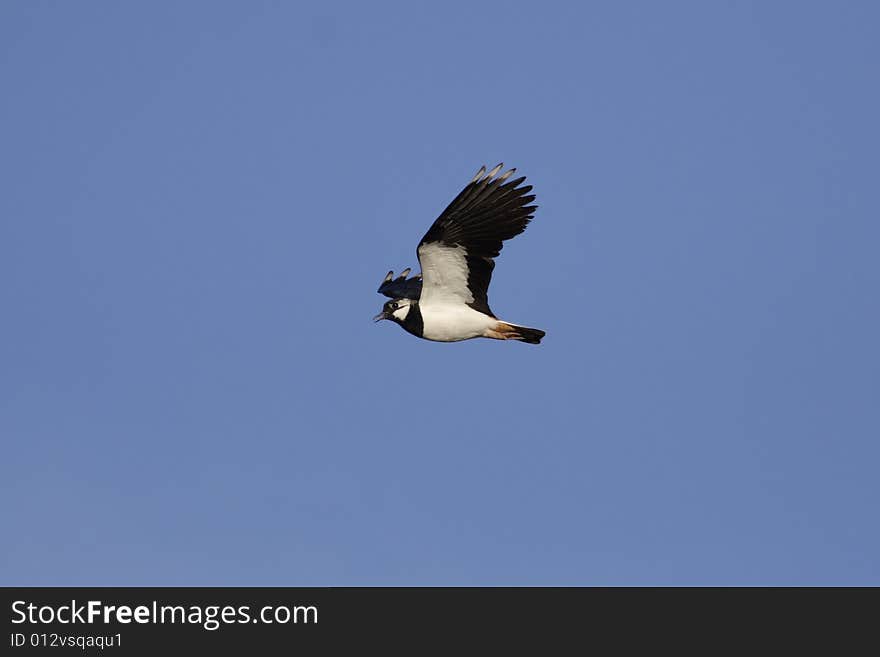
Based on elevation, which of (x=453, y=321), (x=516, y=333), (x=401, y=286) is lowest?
(x=516, y=333)

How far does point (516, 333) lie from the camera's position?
27453mm

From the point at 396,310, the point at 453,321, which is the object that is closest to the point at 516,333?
the point at 453,321

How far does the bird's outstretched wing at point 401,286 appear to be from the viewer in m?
29.0

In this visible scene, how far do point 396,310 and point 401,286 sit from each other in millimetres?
2484

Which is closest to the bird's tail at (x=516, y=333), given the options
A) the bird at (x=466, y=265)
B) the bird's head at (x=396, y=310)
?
the bird at (x=466, y=265)

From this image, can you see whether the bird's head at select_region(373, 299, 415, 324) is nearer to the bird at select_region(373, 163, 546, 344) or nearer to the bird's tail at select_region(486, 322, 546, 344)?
the bird at select_region(373, 163, 546, 344)

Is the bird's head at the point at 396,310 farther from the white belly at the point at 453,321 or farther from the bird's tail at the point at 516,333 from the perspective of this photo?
the bird's tail at the point at 516,333

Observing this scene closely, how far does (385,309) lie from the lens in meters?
27.8

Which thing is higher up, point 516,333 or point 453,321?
point 453,321

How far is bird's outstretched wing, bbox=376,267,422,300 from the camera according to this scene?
2900cm

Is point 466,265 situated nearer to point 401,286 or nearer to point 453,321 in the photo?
point 453,321
